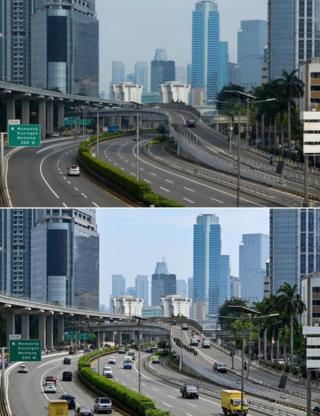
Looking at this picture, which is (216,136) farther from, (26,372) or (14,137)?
(14,137)

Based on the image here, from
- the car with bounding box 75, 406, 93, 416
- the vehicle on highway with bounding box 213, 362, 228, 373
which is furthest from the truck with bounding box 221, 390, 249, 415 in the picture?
the vehicle on highway with bounding box 213, 362, 228, 373

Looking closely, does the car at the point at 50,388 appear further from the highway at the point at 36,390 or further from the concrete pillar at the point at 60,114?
the concrete pillar at the point at 60,114

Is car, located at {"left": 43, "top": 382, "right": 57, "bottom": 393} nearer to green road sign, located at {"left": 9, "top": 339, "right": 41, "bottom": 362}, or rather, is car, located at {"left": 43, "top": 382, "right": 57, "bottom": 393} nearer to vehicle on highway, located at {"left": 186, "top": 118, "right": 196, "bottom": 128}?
green road sign, located at {"left": 9, "top": 339, "right": 41, "bottom": 362}

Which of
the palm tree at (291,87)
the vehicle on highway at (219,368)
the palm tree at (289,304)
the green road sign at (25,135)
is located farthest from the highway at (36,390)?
the palm tree at (291,87)

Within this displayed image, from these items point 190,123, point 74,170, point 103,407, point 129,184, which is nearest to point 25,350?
point 103,407

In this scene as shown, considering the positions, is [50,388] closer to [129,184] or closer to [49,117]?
[129,184]

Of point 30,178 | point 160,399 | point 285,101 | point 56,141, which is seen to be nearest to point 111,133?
point 56,141
